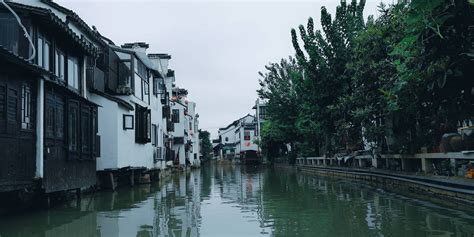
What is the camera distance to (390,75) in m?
17.9

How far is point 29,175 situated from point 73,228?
2.44 metres

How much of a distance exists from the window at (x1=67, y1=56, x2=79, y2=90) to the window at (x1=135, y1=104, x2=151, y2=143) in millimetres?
6778

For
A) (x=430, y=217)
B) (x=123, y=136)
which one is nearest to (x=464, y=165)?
(x=430, y=217)

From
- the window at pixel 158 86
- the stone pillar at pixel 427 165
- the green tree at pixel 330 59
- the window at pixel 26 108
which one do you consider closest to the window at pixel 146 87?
the window at pixel 158 86

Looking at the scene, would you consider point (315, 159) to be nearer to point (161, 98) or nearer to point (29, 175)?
point (161, 98)

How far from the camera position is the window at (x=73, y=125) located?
1440 cm

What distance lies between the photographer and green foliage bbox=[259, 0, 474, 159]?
27.9 ft

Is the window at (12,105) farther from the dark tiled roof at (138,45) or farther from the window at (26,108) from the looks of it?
the dark tiled roof at (138,45)

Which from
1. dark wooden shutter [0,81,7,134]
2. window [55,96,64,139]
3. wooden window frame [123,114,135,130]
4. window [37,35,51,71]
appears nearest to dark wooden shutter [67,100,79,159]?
window [55,96,64,139]

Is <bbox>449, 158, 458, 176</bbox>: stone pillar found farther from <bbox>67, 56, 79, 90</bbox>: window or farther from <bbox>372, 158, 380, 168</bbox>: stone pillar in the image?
<bbox>67, 56, 79, 90</bbox>: window

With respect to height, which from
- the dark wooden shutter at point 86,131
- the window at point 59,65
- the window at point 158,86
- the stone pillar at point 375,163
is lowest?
the stone pillar at point 375,163

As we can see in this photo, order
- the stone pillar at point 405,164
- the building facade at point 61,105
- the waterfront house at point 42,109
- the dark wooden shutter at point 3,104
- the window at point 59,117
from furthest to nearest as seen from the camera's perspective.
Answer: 1. the stone pillar at point 405,164
2. the window at point 59,117
3. the building facade at point 61,105
4. the waterfront house at point 42,109
5. the dark wooden shutter at point 3,104

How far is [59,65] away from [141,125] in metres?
9.37

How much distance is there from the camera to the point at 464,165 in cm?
1308
